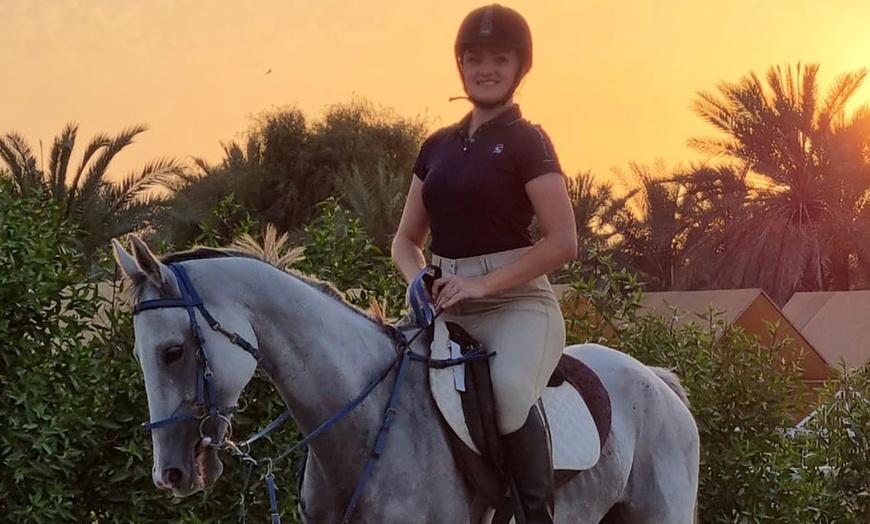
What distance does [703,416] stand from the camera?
784 cm

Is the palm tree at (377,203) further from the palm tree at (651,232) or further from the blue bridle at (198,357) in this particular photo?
the blue bridle at (198,357)

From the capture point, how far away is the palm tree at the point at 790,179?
2469 centimetres

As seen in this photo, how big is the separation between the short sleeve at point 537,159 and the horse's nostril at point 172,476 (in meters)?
1.57

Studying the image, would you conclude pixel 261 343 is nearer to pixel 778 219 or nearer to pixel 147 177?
pixel 147 177

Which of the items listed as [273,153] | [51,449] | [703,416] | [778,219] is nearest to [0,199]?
[51,449]

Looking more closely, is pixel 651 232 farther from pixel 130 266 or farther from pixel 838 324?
pixel 130 266

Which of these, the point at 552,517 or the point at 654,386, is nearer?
the point at 552,517

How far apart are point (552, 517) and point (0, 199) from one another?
12.4ft

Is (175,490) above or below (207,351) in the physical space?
below

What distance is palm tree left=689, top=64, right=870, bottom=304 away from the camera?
2469cm

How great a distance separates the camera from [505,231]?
4.08 metres

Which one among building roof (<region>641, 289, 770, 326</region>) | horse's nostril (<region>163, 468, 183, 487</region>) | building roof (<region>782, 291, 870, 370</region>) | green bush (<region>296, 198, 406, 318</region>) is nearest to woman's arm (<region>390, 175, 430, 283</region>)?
horse's nostril (<region>163, 468, 183, 487</region>)

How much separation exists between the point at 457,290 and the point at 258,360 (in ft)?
2.54

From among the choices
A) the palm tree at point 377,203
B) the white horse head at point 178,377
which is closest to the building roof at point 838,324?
the palm tree at point 377,203
